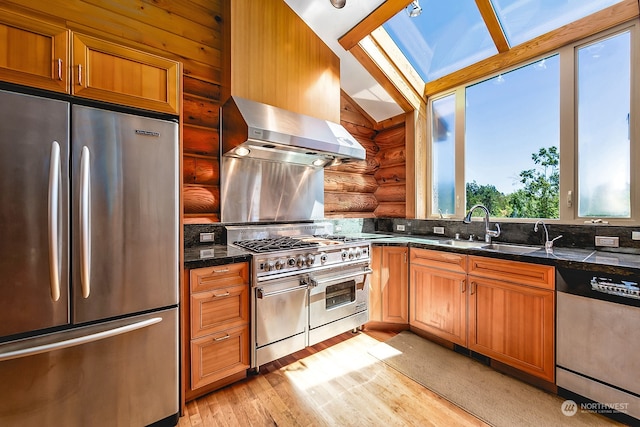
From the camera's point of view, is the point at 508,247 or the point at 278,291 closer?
the point at 278,291

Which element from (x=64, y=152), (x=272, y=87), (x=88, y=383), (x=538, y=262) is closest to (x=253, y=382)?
(x=88, y=383)

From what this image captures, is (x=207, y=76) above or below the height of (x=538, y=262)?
above

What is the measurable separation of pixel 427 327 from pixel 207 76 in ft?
Answer: 10.2

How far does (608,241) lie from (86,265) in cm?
347

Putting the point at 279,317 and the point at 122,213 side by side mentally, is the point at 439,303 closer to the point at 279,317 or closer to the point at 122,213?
the point at 279,317

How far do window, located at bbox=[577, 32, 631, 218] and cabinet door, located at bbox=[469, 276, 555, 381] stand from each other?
104 centimetres

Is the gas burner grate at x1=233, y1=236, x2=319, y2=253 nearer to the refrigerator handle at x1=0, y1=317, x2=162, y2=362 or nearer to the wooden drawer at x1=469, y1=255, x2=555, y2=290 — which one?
the refrigerator handle at x1=0, y1=317, x2=162, y2=362

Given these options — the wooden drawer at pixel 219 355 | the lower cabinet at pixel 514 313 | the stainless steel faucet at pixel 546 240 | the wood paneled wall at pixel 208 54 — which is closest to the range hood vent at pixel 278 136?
the wood paneled wall at pixel 208 54

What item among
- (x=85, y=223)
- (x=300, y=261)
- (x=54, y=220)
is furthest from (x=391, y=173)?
(x=54, y=220)

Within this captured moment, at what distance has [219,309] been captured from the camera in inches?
74.3

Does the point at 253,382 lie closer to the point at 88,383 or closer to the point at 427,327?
the point at 88,383

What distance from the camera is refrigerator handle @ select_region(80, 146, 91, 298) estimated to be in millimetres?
1334

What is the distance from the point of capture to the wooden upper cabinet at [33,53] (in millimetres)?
1208

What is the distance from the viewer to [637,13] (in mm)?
2074
